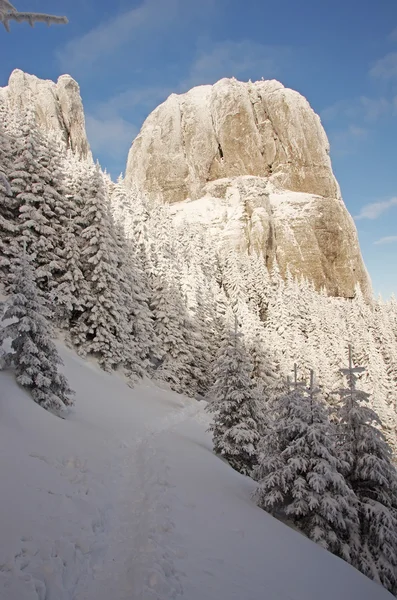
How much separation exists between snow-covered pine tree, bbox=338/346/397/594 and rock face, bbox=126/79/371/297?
8219 centimetres

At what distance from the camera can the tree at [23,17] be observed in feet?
11.2

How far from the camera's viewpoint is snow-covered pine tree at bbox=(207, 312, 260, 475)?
608 inches

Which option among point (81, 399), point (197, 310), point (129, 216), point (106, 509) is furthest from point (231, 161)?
point (106, 509)

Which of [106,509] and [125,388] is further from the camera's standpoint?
[125,388]

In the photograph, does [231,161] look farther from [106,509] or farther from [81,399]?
[106,509]

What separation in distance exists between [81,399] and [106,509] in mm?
11170

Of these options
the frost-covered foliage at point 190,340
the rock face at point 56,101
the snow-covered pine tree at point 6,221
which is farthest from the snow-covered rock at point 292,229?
the snow-covered pine tree at point 6,221

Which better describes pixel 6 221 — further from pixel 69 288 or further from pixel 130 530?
pixel 130 530

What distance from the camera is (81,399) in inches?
734

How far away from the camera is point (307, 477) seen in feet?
32.9

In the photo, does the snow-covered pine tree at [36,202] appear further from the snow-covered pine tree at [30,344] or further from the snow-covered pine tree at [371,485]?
the snow-covered pine tree at [371,485]

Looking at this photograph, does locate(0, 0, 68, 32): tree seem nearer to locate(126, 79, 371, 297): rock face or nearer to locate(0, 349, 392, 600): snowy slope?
locate(0, 349, 392, 600): snowy slope

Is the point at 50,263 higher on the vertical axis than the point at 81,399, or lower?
higher

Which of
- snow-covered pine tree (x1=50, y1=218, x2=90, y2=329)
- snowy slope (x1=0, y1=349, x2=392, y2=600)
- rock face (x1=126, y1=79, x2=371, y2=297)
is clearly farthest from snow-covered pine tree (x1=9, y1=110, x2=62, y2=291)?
rock face (x1=126, y1=79, x2=371, y2=297)
